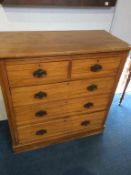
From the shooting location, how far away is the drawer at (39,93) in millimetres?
1153

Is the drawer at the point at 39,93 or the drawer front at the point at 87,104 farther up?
the drawer at the point at 39,93

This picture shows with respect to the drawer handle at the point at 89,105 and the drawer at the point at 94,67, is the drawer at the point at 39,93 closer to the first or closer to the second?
the drawer at the point at 94,67

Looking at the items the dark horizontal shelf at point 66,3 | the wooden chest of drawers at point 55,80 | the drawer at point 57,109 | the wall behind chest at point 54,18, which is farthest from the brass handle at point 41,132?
the dark horizontal shelf at point 66,3

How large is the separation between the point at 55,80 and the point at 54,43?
10.1 inches

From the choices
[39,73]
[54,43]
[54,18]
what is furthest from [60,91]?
[54,18]

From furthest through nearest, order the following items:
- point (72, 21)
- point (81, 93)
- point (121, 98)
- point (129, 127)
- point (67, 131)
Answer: point (121, 98)
point (129, 127)
point (67, 131)
point (72, 21)
point (81, 93)

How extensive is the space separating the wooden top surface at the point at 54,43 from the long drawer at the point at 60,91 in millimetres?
258

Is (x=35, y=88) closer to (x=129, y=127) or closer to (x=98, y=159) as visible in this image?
(x=98, y=159)

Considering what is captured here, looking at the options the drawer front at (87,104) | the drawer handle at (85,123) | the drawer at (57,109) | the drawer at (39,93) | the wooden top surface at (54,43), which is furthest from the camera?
the drawer handle at (85,123)

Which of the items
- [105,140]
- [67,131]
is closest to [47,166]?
[67,131]

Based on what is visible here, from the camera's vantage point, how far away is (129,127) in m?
1.89

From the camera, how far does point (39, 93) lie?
3.95ft

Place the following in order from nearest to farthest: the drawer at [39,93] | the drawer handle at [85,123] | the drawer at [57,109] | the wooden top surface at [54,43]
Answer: the wooden top surface at [54,43], the drawer at [39,93], the drawer at [57,109], the drawer handle at [85,123]

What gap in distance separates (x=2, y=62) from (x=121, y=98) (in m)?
1.60
